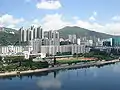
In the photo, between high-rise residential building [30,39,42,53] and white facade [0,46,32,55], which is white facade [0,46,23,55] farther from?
high-rise residential building [30,39,42,53]

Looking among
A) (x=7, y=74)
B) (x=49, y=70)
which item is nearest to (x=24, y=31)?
(x=49, y=70)

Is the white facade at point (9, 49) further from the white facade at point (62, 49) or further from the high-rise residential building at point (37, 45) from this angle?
the white facade at point (62, 49)

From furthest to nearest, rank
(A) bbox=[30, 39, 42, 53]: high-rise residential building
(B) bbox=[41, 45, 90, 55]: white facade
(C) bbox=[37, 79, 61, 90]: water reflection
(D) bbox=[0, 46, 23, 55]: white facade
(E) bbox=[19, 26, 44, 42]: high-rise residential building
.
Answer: (E) bbox=[19, 26, 44, 42]: high-rise residential building
(A) bbox=[30, 39, 42, 53]: high-rise residential building
(B) bbox=[41, 45, 90, 55]: white facade
(D) bbox=[0, 46, 23, 55]: white facade
(C) bbox=[37, 79, 61, 90]: water reflection

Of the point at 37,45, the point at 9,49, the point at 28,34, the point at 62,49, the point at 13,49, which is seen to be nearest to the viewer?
the point at 9,49

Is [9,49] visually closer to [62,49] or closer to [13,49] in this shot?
[13,49]

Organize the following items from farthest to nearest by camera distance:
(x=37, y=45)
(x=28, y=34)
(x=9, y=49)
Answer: (x=28, y=34), (x=37, y=45), (x=9, y=49)

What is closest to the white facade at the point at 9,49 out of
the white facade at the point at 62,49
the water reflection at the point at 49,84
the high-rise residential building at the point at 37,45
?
the high-rise residential building at the point at 37,45

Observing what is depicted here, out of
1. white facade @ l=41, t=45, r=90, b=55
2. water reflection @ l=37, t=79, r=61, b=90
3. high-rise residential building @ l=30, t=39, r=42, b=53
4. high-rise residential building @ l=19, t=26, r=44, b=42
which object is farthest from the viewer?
high-rise residential building @ l=19, t=26, r=44, b=42

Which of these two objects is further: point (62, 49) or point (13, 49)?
point (62, 49)

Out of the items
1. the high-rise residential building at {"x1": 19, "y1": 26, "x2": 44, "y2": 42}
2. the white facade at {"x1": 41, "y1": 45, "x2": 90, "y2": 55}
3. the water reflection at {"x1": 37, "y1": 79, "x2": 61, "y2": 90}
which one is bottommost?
the water reflection at {"x1": 37, "y1": 79, "x2": 61, "y2": 90}

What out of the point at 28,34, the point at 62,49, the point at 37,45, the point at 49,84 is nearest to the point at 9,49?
the point at 37,45

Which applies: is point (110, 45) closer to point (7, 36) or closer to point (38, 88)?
point (7, 36)

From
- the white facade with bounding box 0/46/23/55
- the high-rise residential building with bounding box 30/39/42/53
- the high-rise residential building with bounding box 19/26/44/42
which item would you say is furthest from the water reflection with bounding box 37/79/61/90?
the high-rise residential building with bounding box 19/26/44/42
